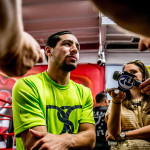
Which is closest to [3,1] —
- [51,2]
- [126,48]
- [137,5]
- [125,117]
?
[137,5]

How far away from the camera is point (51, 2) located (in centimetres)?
411

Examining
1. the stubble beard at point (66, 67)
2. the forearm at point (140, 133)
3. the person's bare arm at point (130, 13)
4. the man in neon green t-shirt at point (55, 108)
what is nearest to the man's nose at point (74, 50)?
the man in neon green t-shirt at point (55, 108)

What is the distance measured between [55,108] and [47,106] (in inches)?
3.0

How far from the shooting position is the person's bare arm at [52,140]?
1276 millimetres

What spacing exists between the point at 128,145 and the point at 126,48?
500cm

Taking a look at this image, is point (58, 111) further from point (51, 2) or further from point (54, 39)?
point (51, 2)

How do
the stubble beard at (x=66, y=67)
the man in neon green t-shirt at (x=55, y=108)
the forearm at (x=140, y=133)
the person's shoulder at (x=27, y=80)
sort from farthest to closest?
the stubble beard at (x=66, y=67) → the forearm at (x=140, y=133) → the person's shoulder at (x=27, y=80) → the man in neon green t-shirt at (x=55, y=108)

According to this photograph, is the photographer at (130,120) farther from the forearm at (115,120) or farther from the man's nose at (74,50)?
the man's nose at (74,50)

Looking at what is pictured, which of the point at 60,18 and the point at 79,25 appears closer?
the point at 60,18

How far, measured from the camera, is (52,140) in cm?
132

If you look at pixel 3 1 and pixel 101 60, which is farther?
pixel 101 60

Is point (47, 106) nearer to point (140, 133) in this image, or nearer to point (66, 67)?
point (66, 67)

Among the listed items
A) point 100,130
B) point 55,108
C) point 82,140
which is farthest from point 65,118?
point 100,130

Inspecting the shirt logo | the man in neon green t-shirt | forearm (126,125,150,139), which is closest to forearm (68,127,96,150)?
the man in neon green t-shirt
